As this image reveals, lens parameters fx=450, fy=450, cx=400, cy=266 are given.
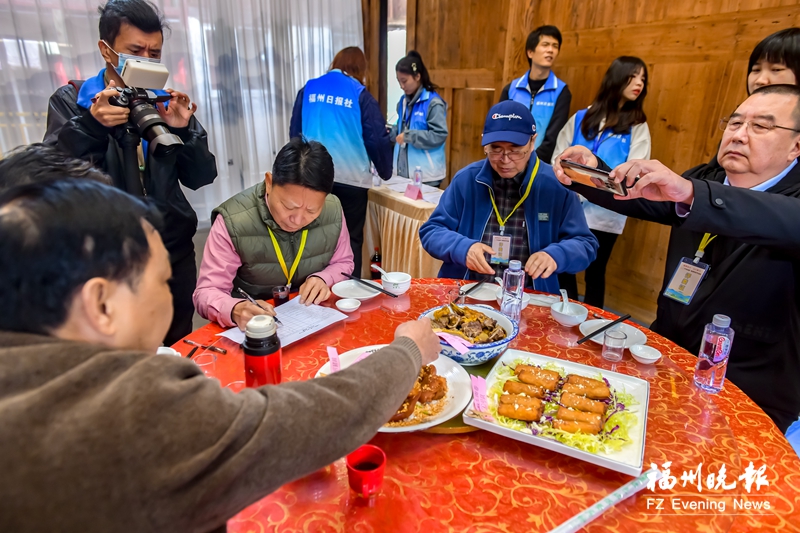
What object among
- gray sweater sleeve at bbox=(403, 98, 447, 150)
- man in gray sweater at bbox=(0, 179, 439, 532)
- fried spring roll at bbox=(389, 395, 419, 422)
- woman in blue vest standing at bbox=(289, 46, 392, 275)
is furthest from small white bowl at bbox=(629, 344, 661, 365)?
gray sweater sleeve at bbox=(403, 98, 447, 150)

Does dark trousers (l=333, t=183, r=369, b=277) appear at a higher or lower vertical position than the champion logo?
lower

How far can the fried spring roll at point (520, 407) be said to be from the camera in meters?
0.96

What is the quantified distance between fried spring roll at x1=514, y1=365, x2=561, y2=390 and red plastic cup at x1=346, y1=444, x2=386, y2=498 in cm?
45

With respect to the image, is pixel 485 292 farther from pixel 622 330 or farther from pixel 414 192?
pixel 414 192

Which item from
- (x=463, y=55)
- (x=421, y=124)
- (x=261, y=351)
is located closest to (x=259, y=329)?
(x=261, y=351)

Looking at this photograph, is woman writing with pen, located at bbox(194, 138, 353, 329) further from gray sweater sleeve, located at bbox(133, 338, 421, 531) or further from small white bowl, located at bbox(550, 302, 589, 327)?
gray sweater sleeve, located at bbox(133, 338, 421, 531)

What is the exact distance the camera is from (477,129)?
4.68 m

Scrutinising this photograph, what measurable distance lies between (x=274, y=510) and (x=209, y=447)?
0.33m

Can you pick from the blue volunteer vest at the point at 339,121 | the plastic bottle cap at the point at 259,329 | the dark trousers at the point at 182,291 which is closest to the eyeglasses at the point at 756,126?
the plastic bottle cap at the point at 259,329

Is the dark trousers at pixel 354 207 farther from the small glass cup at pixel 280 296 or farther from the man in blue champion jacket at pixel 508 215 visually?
the small glass cup at pixel 280 296

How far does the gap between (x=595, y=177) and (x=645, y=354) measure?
566 millimetres

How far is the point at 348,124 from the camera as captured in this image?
3.29 meters

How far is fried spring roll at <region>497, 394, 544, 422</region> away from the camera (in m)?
0.96

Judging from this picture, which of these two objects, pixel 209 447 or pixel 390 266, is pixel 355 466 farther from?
pixel 390 266
